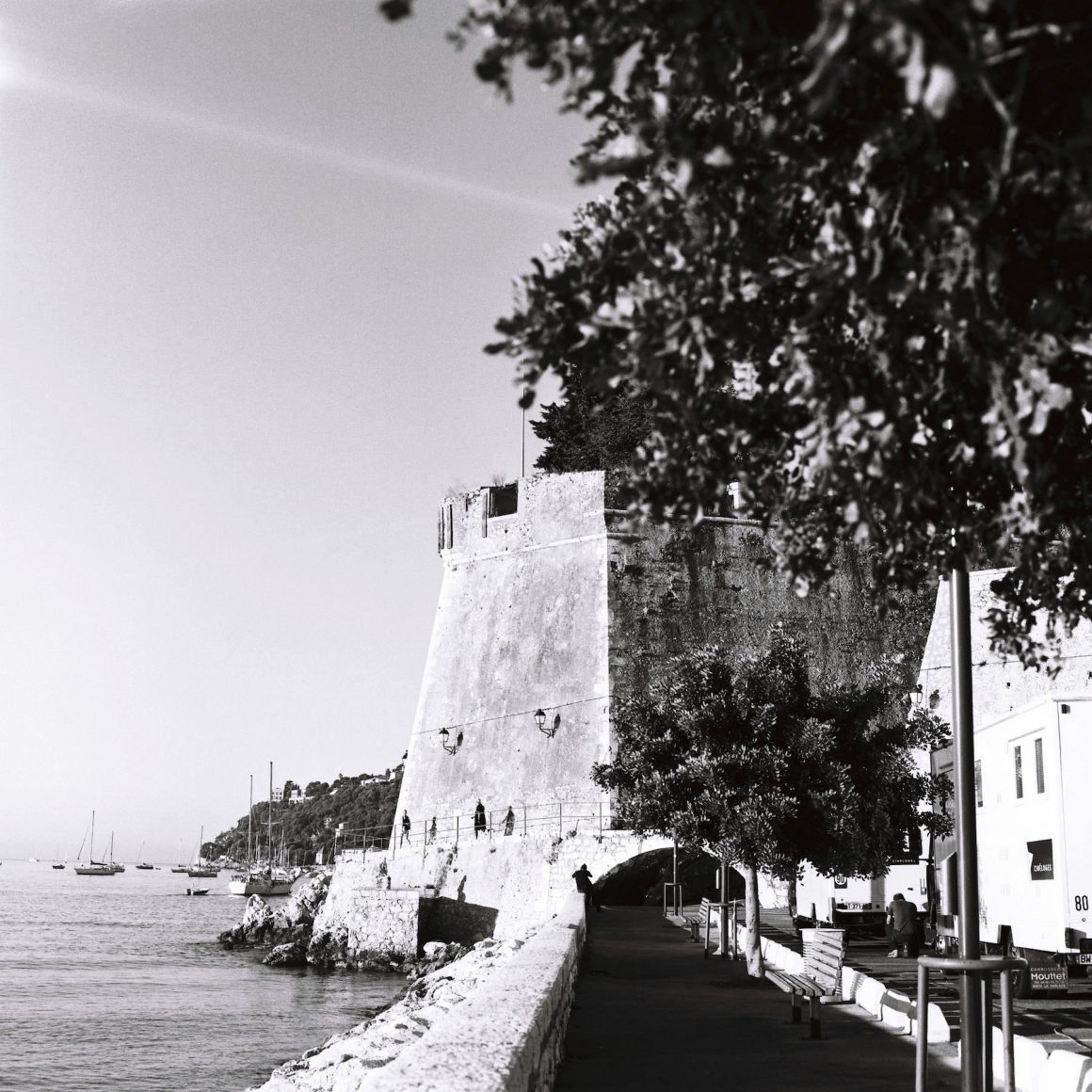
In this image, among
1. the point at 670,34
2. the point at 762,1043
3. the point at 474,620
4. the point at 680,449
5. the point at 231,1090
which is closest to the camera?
the point at 670,34

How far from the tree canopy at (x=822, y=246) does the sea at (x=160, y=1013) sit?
Result: 21971 mm

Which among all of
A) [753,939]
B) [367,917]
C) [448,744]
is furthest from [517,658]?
[753,939]

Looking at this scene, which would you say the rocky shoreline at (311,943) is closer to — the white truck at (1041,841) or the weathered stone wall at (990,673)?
the weathered stone wall at (990,673)

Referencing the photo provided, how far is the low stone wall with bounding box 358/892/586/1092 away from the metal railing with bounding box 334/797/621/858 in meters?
25.3

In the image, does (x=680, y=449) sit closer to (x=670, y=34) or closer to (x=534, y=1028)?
(x=670, y=34)

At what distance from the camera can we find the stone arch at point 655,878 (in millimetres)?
33125

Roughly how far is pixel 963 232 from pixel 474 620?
40.5 metres

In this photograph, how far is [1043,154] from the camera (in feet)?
11.3

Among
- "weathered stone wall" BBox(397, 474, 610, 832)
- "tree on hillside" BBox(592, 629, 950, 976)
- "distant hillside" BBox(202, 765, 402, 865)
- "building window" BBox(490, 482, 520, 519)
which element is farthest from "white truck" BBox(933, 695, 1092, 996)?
"distant hillside" BBox(202, 765, 402, 865)

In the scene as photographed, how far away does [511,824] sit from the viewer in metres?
38.7

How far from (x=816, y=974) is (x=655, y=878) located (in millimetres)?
21149

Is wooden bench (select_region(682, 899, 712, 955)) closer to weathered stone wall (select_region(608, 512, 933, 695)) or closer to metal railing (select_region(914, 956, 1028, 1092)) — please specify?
weathered stone wall (select_region(608, 512, 933, 695))

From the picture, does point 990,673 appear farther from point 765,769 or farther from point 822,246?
point 822,246

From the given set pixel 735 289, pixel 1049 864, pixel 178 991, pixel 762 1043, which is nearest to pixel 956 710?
pixel 735 289
